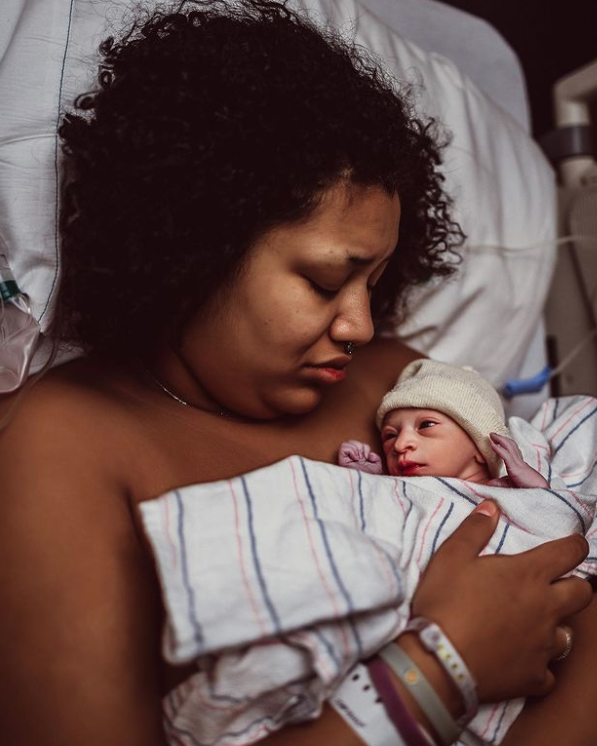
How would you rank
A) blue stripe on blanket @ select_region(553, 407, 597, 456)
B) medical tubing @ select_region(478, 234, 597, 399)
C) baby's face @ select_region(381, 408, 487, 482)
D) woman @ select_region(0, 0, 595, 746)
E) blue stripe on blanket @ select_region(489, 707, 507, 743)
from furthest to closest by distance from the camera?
medical tubing @ select_region(478, 234, 597, 399) → blue stripe on blanket @ select_region(553, 407, 597, 456) → baby's face @ select_region(381, 408, 487, 482) → blue stripe on blanket @ select_region(489, 707, 507, 743) → woman @ select_region(0, 0, 595, 746)

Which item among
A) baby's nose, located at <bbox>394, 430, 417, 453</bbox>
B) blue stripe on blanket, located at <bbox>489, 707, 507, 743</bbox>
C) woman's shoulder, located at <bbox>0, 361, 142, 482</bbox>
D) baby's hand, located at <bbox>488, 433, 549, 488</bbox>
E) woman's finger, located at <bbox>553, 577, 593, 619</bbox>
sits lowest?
blue stripe on blanket, located at <bbox>489, 707, 507, 743</bbox>

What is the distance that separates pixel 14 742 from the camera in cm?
79

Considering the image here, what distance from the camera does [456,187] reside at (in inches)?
61.7

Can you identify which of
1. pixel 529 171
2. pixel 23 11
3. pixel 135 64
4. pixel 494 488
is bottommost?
pixel 494 488

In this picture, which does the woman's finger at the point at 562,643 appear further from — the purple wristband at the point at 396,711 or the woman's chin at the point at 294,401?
the woman's chin at the point at 294,401

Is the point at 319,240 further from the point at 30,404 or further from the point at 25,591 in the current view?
the point at 25,591

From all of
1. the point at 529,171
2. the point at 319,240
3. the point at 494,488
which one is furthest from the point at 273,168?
the point at 529,171

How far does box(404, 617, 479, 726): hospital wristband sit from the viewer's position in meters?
0.81

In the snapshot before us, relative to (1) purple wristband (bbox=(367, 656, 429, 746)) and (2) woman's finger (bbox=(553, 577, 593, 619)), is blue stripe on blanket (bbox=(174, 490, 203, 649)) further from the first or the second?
(2) woman's finger (bbox=(553, 577, 593, 619))

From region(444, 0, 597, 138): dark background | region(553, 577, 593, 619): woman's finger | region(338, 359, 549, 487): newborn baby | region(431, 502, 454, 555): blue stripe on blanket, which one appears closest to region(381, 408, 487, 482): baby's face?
region(338, 359, 549, 487): newborn baby

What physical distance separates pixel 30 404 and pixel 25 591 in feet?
0.81

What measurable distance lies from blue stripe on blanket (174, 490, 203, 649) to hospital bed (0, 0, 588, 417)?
0.47 meters

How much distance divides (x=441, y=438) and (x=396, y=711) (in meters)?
0.47

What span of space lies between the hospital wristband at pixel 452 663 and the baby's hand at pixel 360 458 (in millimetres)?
352
